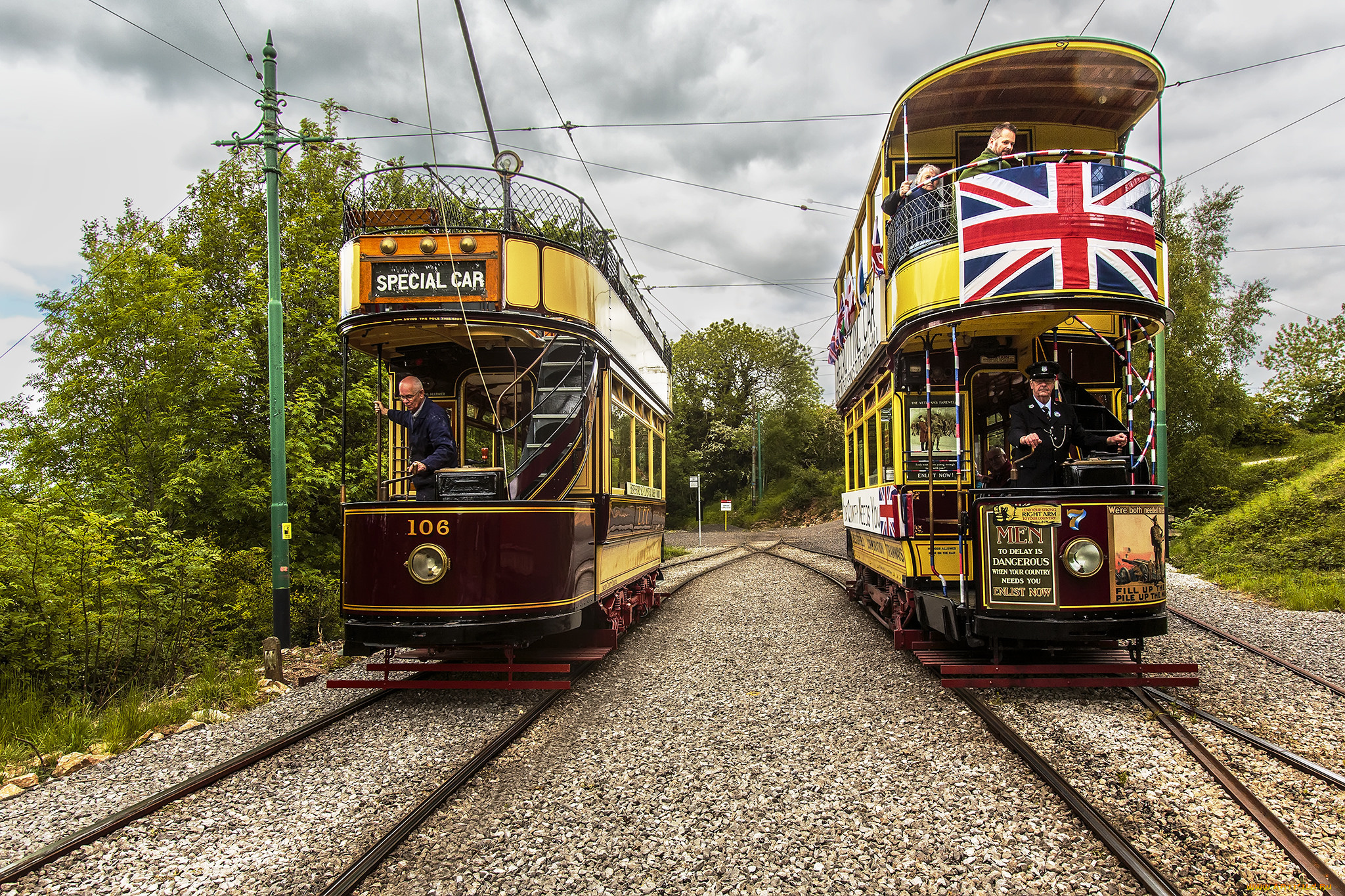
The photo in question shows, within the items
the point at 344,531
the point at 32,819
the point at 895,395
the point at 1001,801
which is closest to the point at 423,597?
the point at 344,531

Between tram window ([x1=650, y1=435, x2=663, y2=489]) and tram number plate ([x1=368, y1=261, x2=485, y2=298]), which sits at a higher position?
tram number plate ([x1=368, y1=261, x2=485, y2=298])

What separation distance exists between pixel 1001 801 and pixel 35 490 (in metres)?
10.9

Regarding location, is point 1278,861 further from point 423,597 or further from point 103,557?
point 103,557

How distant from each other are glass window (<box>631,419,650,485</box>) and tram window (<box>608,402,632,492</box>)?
39 centimetres

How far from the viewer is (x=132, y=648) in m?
6.79

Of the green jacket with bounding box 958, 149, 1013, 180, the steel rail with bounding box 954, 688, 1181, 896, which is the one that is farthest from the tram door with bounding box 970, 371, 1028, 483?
the steel rail with bounding box 954, 688, 1181, 896

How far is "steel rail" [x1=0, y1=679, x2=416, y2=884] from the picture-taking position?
299 cm

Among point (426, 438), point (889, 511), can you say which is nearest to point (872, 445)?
point (889, 511)

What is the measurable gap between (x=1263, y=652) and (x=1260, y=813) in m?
3.97

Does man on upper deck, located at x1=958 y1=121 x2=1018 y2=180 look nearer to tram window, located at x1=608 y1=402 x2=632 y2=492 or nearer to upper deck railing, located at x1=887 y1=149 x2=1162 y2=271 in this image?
upper deck railing, located at x1=887 y1=149 x2=1162 y2=271

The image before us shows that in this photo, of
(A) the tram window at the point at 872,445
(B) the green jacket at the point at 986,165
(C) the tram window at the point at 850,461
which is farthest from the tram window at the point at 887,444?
(C) the tram window at the point at 850,461

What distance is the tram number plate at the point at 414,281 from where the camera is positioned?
5.40 meters

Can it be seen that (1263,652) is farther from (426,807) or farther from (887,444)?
(426,807)

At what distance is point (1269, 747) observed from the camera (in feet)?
13.1
